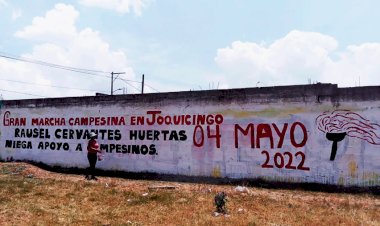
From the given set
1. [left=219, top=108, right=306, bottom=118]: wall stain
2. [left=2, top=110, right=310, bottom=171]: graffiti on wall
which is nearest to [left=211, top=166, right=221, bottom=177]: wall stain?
[left=2, top=110, right=310, bottom=171]: graffiti on wall

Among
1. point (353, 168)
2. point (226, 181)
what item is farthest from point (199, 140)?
point (353, 168)

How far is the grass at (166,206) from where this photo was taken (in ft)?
29.9

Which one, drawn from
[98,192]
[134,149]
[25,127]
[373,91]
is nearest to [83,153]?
[134,149]

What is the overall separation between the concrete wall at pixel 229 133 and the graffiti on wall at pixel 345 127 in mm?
26

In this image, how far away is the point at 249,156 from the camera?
13766 millimetres

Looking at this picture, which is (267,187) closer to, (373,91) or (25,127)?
(373,91)

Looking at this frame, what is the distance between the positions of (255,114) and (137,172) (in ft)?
15.6

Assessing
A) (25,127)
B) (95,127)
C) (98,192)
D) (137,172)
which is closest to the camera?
(98,192)

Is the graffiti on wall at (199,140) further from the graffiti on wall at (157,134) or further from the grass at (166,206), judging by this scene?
the grass at (166,206)

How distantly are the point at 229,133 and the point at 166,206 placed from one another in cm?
441

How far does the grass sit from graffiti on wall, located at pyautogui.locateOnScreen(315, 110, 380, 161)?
1522 mm

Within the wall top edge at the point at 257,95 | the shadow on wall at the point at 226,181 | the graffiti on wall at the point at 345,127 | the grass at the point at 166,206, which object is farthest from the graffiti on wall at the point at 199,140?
the grass at the point at 166,206

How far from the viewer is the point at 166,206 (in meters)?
10.4

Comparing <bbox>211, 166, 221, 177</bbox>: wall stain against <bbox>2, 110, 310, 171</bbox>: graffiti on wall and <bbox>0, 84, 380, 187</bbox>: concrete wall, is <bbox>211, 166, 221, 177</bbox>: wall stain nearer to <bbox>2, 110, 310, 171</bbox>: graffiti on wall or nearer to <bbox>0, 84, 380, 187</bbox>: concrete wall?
<bbox>0, 84, 380, 187</bbox>: concrete wall
